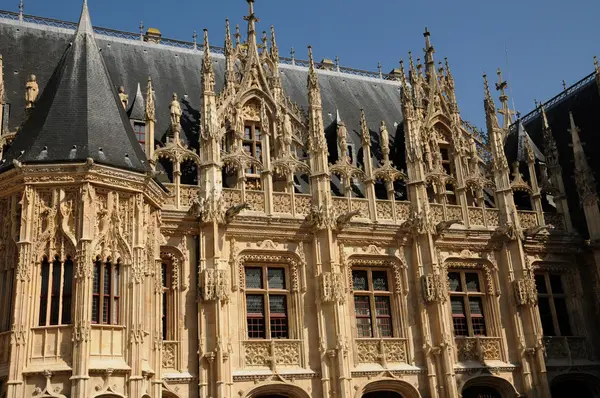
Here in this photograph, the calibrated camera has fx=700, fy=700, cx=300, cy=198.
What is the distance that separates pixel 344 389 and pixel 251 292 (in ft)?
13.1

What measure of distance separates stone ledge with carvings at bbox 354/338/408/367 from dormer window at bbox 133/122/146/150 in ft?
30.2

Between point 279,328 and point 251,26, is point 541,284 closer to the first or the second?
point 279,328

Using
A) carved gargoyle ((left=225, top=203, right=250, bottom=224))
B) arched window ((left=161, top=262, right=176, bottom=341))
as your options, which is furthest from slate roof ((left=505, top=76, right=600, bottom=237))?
arched window ((left=161, top=262, right=176, bottom=341))

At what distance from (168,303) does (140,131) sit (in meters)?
5.76

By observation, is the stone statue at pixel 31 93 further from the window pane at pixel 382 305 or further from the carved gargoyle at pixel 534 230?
the carved gargoyle at pixel 534 230

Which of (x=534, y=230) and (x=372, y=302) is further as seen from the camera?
(x=534, y=230)

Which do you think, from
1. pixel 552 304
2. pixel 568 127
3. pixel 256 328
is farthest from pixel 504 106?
pixel 256 328

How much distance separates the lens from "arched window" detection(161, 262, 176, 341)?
65.6ft

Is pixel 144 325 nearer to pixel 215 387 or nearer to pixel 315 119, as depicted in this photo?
pixel 215 387

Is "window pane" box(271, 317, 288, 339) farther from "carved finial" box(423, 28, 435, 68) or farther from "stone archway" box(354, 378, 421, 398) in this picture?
"carved finial" box(423, 28, 435, 68)

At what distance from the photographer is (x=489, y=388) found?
77.0ft

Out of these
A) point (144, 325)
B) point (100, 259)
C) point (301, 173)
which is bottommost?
point (144, 325)

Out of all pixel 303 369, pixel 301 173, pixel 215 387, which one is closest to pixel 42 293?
pixel 215 387

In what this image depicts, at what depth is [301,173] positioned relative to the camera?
933 inches
